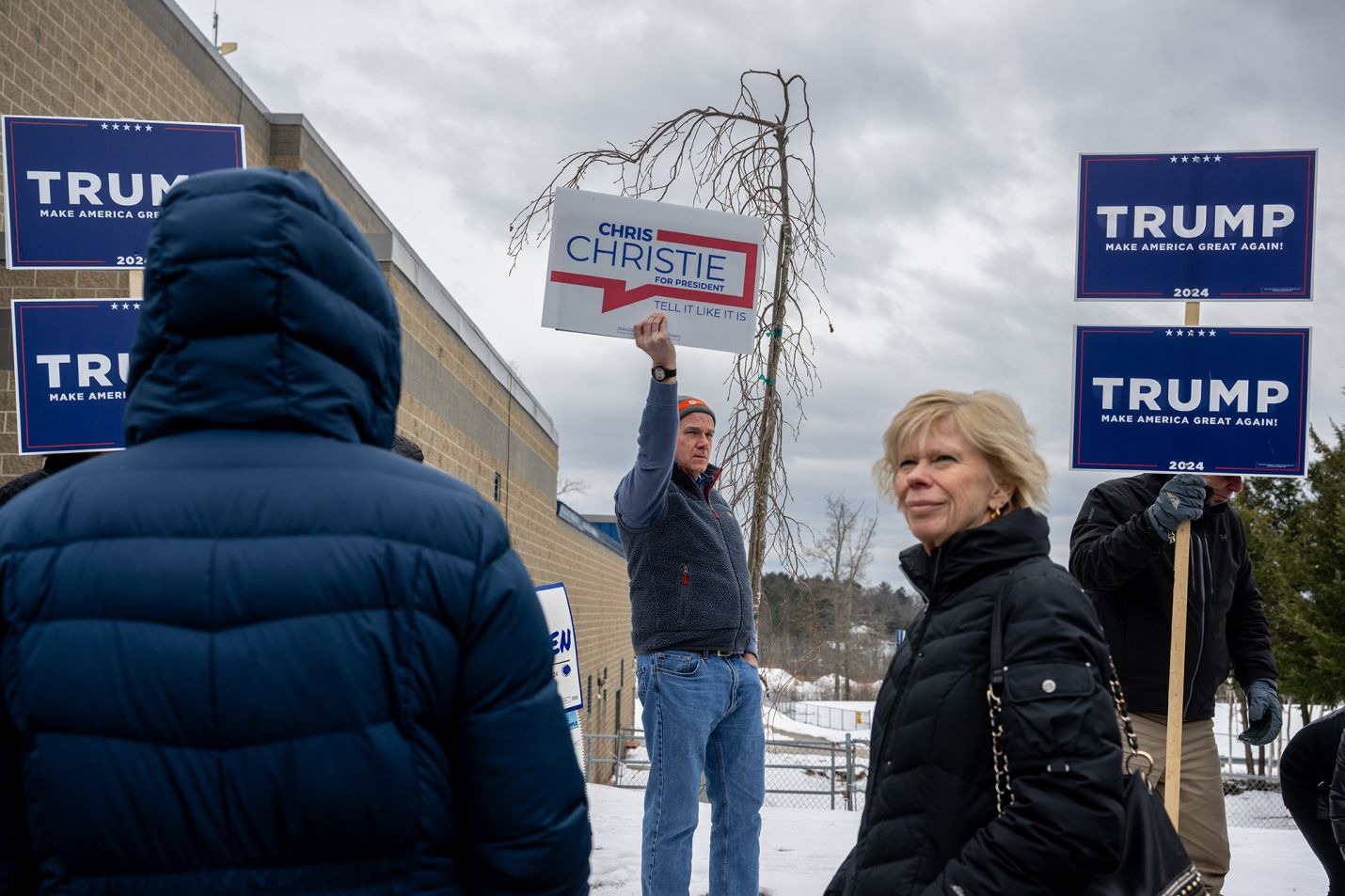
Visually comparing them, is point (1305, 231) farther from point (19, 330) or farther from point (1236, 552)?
point (19, 330)

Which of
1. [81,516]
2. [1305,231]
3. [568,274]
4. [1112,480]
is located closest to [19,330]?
[568,274]

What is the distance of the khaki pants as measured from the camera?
4445 millimetres

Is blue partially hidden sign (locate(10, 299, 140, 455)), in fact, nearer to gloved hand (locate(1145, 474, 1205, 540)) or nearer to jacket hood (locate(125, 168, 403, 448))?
jacket hood (locate(125, 168, 403, 448))

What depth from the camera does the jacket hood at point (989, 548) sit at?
225cm

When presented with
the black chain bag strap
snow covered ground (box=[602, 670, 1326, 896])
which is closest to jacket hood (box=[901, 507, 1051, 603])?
the black chain bag strap

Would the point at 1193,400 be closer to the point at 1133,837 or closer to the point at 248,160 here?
the point at 1133,837

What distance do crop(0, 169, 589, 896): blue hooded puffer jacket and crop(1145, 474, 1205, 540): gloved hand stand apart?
3.30 metres

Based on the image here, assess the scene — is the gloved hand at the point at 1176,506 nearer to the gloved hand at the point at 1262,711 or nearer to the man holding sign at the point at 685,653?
the gloved hand at the point at 1262,711

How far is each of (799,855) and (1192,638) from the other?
2.68 m

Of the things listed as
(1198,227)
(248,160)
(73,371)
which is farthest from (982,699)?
(248,160)

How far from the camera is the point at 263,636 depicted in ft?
4.59

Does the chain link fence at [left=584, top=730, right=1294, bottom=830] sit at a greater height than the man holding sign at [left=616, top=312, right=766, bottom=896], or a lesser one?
lesser

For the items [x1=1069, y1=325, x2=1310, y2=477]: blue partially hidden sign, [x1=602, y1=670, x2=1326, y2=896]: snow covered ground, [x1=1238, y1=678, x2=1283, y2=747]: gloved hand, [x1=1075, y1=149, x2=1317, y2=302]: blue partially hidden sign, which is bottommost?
[x1=602, y1=670, x2=1326, y2=896]: snow covered ground

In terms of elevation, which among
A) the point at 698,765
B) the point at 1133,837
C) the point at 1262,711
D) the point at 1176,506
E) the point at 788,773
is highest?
the point at 1176,506
